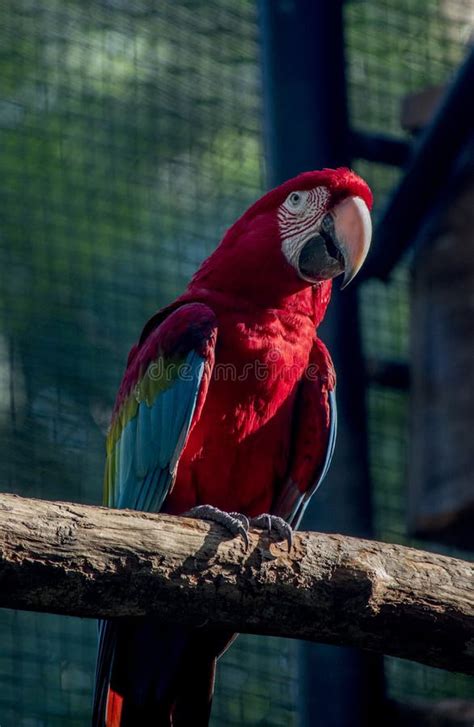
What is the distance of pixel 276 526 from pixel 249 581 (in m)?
0.15

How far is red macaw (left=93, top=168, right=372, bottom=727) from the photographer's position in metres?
1.94

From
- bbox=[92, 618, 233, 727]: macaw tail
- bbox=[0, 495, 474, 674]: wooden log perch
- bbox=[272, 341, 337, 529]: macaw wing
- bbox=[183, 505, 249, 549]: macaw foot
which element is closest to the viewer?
bbox=[0, 495, 474, 674]: wooden log perch

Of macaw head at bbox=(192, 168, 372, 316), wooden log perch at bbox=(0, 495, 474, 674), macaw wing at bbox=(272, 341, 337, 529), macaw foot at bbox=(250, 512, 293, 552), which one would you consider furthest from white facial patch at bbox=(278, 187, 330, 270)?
wooden log perch at bbox=(0, 495, 474, 674)

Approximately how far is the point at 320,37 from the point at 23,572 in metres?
1.90

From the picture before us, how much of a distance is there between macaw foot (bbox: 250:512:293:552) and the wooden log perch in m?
0.02

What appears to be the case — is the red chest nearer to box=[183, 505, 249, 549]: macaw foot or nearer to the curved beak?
the curved beak

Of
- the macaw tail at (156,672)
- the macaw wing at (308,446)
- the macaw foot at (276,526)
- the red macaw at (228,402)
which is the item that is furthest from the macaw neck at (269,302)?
the macaw tail at (156,672)

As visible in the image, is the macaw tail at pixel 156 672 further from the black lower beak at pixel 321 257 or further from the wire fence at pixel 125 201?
the wire fence at pixel 125 201

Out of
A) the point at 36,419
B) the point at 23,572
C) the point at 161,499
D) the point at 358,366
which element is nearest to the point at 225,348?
the point at 161,499

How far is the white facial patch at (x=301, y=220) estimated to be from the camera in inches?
85.6

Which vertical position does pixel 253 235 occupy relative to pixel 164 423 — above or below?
above

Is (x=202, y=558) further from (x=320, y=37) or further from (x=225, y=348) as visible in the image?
(x=320, y=37)

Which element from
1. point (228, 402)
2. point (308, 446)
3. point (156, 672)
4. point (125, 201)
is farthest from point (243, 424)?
point (125, 201)

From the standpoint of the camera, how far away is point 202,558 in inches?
56.8
